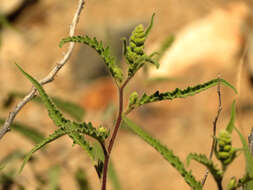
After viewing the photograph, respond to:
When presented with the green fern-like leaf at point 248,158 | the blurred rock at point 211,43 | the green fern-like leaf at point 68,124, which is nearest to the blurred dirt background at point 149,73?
the blurred rock at point 211,43

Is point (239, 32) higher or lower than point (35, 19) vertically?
lower

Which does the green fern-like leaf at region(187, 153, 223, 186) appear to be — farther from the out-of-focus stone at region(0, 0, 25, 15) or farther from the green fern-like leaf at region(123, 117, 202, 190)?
the out-of-focus stone at region(0, 0, 25, 15)

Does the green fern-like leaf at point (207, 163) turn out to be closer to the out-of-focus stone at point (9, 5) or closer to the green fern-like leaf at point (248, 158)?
the green fern-like leaf at point (248, 158)

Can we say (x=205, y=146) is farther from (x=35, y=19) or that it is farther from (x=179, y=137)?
(x=35, y=19)

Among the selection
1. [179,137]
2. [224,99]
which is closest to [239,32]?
[224,99]

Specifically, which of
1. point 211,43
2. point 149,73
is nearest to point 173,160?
point 149,73

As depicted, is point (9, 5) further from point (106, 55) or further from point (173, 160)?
point (173, 160)
